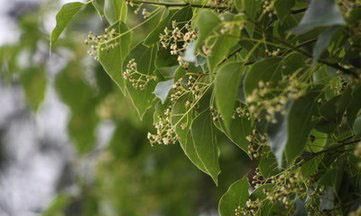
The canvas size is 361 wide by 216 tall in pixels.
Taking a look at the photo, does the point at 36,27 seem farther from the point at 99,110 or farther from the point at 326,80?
the point at 326,80

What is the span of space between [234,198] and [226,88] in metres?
0.29

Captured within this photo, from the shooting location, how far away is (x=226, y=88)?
3.41 feet

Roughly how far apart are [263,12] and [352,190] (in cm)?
28

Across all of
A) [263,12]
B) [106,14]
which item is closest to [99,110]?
[106,14]

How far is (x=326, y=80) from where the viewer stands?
1.17 meters

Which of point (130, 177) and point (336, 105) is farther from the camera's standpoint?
point (130, 177)

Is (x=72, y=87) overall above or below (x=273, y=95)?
below

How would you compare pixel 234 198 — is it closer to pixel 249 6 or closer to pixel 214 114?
pixel 214 114

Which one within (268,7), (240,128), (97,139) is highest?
(268,7)

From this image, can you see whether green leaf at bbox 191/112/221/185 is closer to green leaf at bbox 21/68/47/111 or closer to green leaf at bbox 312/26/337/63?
green leaf at bbox 312/26/337/63

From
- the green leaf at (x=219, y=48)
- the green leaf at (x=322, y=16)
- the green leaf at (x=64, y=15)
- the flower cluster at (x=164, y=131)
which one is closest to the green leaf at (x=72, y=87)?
the green leaf at (x=64, y=15)

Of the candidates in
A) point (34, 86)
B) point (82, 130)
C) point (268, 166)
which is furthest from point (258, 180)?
point (82, 130)

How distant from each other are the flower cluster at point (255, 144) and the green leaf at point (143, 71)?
19 cm

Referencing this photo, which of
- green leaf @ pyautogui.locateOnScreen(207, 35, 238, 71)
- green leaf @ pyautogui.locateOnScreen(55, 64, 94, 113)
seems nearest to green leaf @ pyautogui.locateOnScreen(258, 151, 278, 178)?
green leaf @ pyautogui.locateOnScreen(207, 35, 238, 71)
